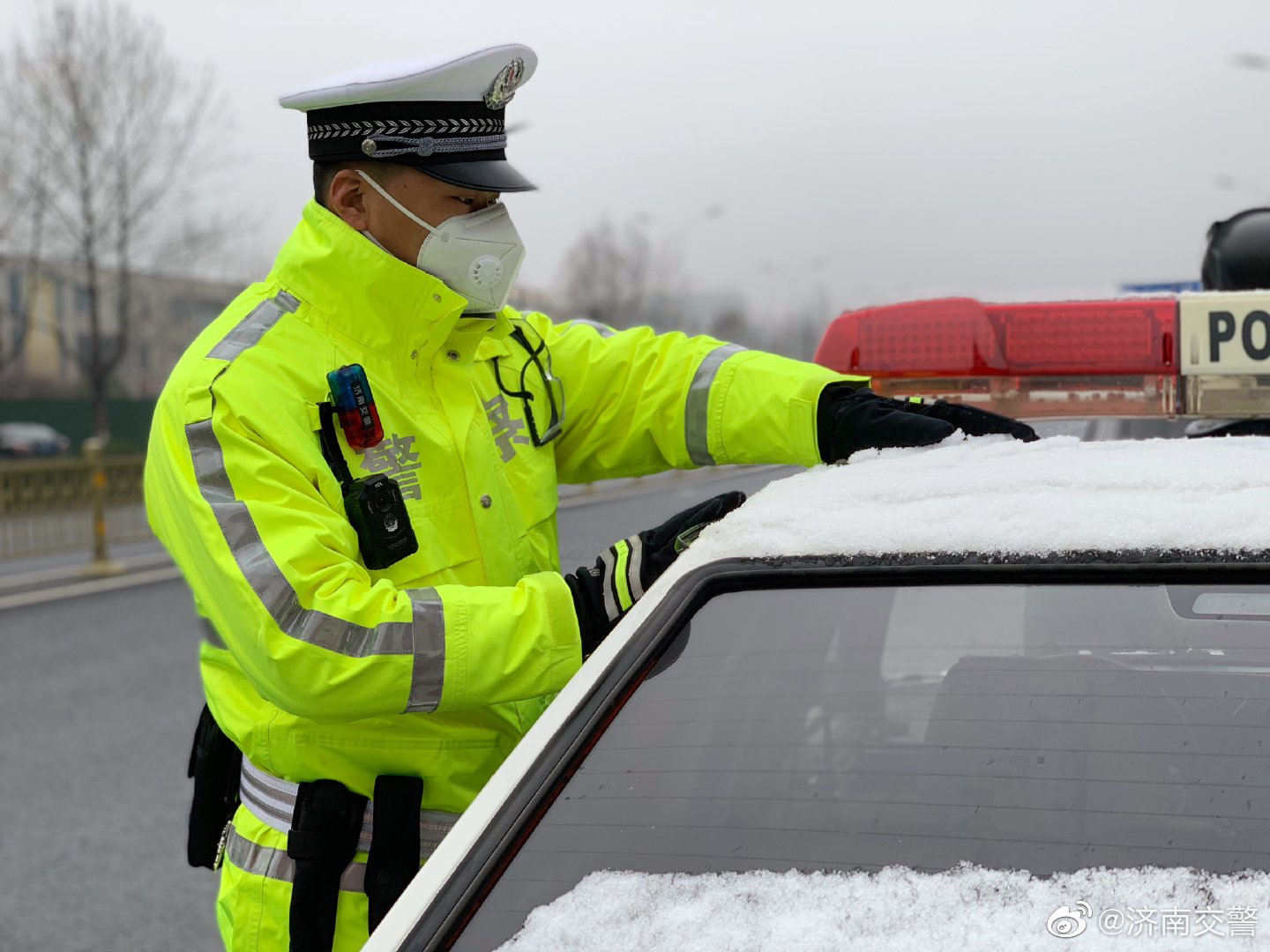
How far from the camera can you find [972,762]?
1.50 m

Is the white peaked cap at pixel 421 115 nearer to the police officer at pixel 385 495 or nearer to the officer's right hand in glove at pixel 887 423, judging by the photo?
the police officer at pixel 385 495

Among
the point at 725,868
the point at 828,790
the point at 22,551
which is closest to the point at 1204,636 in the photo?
the point at 828,790

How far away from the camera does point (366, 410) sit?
181 centimetres

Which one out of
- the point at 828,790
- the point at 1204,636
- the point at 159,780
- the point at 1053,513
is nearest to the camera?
the point at 1053,513

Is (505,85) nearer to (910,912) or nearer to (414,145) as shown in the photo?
(414,145)

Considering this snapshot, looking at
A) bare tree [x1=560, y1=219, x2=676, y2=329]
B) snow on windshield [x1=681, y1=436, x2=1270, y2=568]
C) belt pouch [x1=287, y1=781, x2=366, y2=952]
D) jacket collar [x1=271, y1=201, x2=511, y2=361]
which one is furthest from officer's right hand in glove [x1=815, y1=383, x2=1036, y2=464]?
bare tree [x1=560, y1=219, x2=676, y2=329]

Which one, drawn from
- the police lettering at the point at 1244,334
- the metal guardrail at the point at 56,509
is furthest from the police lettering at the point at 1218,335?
the metal guardrail at the point at 56,509

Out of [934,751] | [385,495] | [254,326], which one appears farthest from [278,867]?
[934,751]

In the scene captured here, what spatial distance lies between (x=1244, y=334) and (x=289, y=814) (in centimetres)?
171

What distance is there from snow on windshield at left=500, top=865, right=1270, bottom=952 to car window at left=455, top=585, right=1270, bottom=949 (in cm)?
3

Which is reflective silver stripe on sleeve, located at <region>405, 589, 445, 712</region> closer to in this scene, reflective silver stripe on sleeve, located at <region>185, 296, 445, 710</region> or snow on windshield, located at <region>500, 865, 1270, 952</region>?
reflective silver stripe on sleeve, located at <region>185, 296, 445, 710</region>

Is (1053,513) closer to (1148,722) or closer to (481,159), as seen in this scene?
(1148,722)

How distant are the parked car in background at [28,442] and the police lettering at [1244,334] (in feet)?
101

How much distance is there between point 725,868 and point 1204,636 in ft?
2.29
